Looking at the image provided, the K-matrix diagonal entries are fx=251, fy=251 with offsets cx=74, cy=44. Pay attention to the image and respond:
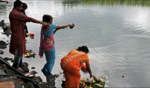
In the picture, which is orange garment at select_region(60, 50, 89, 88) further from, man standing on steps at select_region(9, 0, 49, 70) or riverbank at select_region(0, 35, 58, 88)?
man standing on steps at select_region(9, 0, 49, 70)

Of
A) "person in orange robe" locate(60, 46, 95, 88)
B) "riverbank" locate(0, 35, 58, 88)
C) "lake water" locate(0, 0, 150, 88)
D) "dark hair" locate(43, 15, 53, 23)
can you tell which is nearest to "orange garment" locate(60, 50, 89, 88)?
"person in orange robe" locate(60, 46, 95, 88)

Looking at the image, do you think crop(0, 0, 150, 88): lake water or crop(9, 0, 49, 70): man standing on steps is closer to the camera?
crop(9, 0, 49, 70): man standing on steps

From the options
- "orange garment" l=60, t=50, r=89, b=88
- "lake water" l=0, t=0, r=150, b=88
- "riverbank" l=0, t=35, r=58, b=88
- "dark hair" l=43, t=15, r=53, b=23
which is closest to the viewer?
"orange garment" l=60, t=50, r=89, b=88

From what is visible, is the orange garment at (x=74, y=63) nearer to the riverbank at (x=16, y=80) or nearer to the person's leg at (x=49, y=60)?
the riverbank at (x=16, y=80)

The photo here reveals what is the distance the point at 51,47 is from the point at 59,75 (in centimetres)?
115

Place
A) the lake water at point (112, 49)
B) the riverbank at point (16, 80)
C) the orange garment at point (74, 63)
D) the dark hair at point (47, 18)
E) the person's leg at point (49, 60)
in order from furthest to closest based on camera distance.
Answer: the lake water at point (112, 49)
the person's leg at point (49, 60)
the dark hair at point (47, 18)
the riverbank at point (16, 80)
the orange garment at point (74, 63)

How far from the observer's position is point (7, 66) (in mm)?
7496

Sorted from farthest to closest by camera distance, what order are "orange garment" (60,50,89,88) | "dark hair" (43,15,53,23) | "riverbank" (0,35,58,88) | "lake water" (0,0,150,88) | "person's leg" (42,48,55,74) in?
1. "lake water" (0,0,150,88)
2. "person's leg" (42,48,55,74)
3. "dark hair" (43,15,53,23)
4. "riverbank" (0,35,58,88)
5. "orange garment" (60,50,89,88)

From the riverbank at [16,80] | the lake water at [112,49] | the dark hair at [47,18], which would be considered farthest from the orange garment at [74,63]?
the lake water at [112,49]

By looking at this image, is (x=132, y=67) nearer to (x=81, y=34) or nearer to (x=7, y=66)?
(x=7, y=66)

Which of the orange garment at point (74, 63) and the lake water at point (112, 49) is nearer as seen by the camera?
the orange garment at point (74, 63)

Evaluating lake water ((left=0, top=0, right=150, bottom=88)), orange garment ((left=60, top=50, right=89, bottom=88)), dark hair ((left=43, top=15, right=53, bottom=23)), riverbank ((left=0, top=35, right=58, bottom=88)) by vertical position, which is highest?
dark hair ((left=43, top=15, right=53, bottom=23))

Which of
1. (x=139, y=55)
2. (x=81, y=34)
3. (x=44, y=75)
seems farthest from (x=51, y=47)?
(x=81, y=34)

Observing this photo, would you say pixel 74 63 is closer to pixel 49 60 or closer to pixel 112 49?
pixel 49 60
